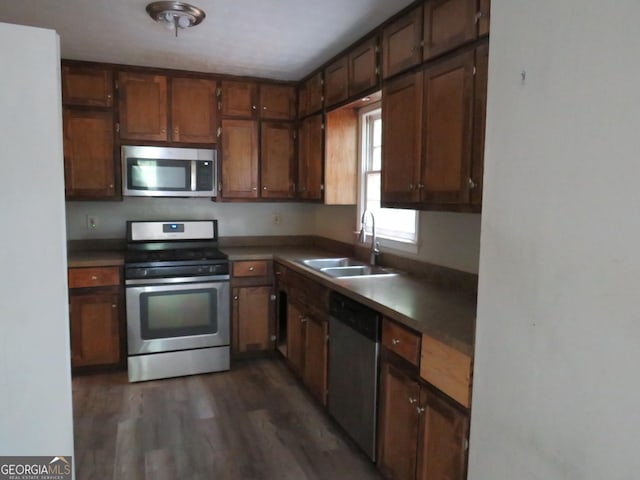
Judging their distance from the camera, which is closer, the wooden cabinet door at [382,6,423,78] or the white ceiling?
the wooden cabinet door at [382,6,423,78]

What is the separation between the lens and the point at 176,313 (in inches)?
138

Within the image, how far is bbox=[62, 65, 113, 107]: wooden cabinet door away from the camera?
11.3 ft

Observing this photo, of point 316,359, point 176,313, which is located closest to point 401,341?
point 316,359

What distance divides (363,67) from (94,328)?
276cm

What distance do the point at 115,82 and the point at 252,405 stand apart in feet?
8.88

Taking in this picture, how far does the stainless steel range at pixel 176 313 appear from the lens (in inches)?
134

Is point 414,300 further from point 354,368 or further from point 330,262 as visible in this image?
point 330,262

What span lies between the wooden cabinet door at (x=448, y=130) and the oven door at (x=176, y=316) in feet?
6.84

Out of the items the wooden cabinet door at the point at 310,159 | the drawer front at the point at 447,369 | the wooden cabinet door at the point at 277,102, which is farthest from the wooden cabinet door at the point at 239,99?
the drawer front at the point at 447,369

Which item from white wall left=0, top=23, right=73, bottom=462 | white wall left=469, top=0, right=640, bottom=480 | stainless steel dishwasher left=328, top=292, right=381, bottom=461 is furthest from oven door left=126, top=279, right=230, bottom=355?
white wall left=469, top=0, right=640, bottom=480

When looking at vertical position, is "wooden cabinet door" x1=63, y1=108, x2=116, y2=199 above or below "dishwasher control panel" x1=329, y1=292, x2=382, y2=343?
above

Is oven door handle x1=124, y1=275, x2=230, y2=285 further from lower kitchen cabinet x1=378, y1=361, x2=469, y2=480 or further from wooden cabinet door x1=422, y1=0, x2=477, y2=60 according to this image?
wooden cabinet door x1=422, y1=0, x2=477, y2=60

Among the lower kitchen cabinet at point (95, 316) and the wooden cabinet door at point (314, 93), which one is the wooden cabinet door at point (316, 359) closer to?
the lower kitchen cabinet at point (95, 316)

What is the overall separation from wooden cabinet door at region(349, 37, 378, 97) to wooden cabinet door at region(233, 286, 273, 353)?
1825 millimetres
